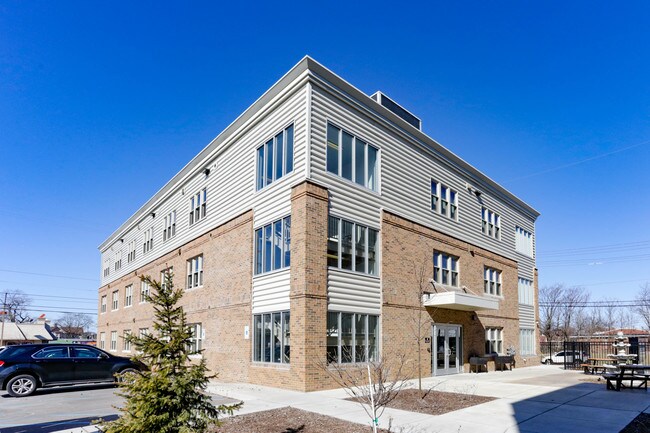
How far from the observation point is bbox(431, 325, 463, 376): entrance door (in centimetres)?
2095

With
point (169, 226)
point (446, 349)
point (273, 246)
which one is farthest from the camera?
point (169, 226)

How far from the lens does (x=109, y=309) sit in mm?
40969

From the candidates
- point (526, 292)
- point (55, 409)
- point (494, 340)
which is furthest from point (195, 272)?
point (526, 292)

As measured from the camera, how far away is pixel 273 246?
1720 cm

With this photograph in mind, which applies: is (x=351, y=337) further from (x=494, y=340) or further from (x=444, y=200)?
(x=494, y=340)

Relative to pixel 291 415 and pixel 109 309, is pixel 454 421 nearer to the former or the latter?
pixel 291 415

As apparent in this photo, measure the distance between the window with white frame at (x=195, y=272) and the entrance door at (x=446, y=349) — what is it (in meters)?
11.3

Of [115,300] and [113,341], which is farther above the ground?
[115,300]

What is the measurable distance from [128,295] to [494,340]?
2606 centimetres

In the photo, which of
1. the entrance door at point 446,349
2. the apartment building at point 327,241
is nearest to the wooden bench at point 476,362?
the apartment building at point 327,241

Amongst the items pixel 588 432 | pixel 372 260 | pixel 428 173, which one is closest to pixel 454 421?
pixel 588 432

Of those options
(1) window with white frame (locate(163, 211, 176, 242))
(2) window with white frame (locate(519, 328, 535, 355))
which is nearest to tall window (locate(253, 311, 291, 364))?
(1) window with white frame (locate(163, 211, 176, 242))

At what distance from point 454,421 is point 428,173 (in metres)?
13.9

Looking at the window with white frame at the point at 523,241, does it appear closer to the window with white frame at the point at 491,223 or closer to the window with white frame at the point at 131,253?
the window with white frame at the point at 491,223
